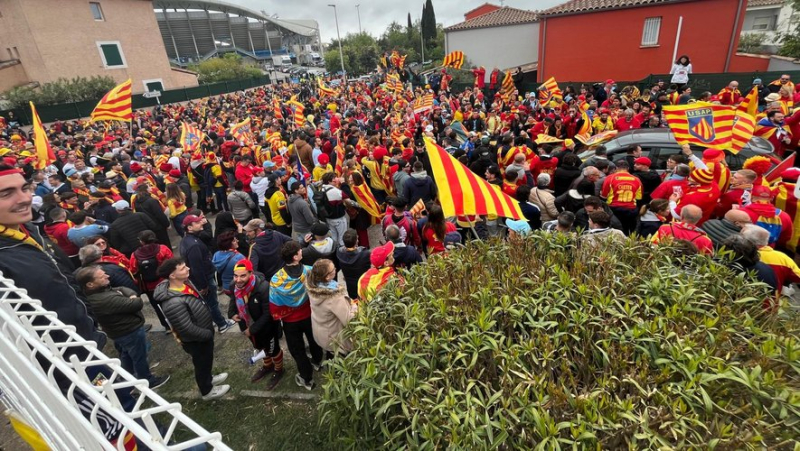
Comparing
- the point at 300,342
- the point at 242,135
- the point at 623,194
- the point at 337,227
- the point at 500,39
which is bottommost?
the point at 300,342

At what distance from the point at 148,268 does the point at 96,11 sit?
41438 millimetres

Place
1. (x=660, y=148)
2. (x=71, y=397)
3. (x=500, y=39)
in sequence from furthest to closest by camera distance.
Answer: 1. (x=500, y=39)
2. (x=660, y=148)
3. (x=71, y=397)

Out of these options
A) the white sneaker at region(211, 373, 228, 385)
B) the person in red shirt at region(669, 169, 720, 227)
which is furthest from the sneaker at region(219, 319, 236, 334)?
the person in red shirt at region(669, 169, 720, 227)

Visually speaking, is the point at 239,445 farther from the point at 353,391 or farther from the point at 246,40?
the point at 246,40

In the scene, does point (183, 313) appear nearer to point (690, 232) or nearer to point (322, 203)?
point (322, 203)

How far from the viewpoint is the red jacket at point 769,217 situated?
178 inches

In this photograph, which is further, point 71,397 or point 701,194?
point 701,194

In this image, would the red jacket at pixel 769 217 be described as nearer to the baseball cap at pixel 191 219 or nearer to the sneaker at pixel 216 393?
the sneaker at pixel 216 393

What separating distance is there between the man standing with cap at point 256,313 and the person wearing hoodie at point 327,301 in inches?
26.2

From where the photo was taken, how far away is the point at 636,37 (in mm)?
19688

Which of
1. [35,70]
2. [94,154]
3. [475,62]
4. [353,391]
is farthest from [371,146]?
[35,70]

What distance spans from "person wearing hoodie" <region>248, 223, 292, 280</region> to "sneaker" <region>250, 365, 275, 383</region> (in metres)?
1.16

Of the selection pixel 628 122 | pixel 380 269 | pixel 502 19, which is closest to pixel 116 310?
pixel 380 269

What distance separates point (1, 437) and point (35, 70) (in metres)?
39.4
